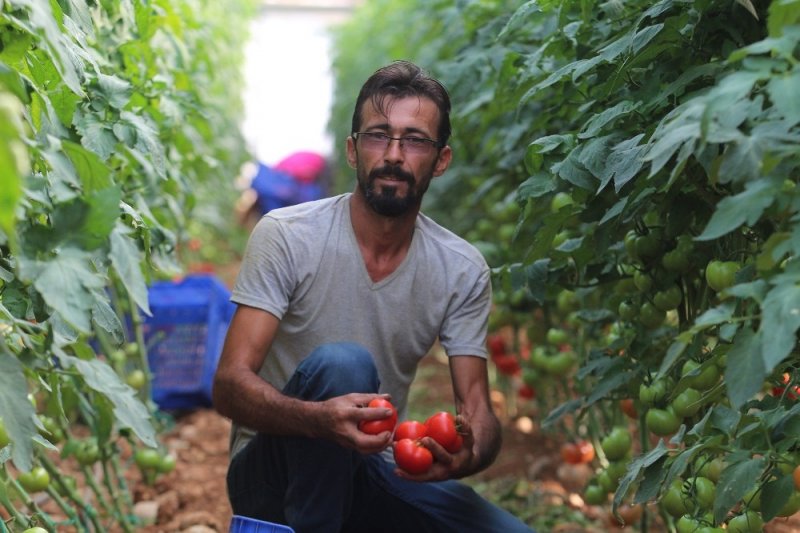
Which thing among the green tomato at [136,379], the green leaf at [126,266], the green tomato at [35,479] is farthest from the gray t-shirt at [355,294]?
the green leaf at [126,266]

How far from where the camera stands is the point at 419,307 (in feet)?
8.99

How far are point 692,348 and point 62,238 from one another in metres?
1.20

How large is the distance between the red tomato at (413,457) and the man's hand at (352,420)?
63 millimetres

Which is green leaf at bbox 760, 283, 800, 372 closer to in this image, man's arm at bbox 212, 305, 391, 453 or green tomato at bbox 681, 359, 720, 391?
green tomato at bbox 681, 359, 720, 391

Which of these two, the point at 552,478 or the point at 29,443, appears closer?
the point at 29,443

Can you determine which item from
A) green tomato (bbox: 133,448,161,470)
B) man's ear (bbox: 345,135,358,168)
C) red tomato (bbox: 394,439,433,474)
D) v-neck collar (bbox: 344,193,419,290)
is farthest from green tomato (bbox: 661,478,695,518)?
green tomato (bbox: 133,448,161,470)

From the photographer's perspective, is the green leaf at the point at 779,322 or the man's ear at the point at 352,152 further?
the man's ear at the point at 352,152

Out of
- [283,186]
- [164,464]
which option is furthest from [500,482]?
[283,186]

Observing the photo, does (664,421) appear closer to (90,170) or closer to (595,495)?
(595,495)

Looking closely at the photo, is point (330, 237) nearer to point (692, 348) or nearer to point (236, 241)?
point (692, 348)

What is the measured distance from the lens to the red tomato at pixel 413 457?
2301mm

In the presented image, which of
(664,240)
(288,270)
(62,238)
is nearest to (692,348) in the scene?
(664,240)

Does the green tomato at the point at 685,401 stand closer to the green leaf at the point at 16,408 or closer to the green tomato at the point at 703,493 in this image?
the green tomato at the point at 703,493

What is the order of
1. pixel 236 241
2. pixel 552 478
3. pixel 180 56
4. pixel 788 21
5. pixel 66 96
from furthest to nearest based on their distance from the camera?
pixel 236 241
pixel 552 478
pixel 180 56
pixel 66 96
pixel 788 21
